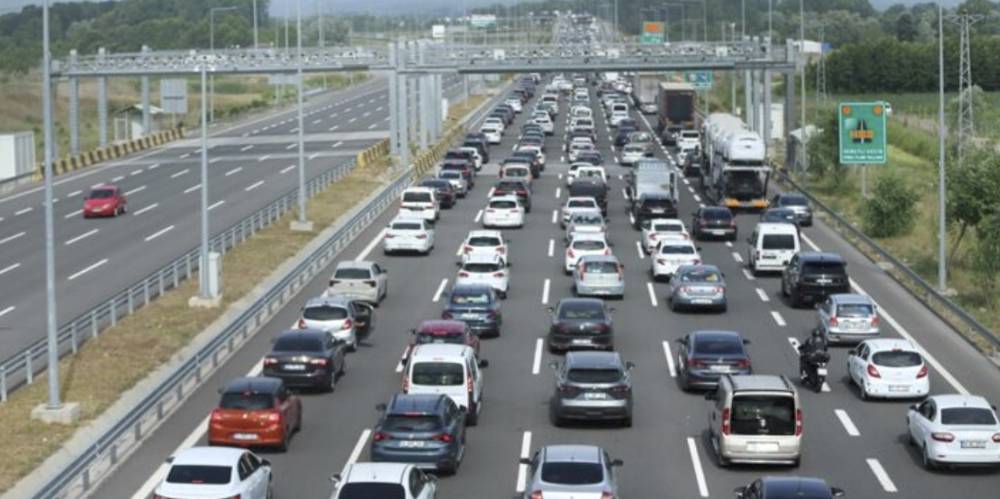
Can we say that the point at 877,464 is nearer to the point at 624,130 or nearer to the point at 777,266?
the point at 777,266

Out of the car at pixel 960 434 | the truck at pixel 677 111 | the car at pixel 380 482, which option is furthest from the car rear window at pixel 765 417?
the truck at pixel 677 111

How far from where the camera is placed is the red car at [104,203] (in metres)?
67.6

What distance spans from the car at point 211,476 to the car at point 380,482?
Answer: 1.40 meters

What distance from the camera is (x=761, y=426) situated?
28250 mm

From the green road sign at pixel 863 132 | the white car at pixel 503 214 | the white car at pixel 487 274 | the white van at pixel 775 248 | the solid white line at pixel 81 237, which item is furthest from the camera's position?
the green road sign at pixel 863 132

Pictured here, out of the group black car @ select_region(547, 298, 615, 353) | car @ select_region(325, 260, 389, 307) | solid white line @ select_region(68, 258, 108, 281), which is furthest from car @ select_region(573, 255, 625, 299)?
solid white line @ select_region(68, 258, 108, 281)

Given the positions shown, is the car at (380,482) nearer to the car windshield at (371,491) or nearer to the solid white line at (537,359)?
the car windshield at (371,491)

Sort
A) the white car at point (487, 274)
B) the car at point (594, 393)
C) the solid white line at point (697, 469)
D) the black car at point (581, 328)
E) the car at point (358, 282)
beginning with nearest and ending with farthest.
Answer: the solid white line at point (697, 469), the car at point (594, 393), the black car at point (581, 328), the car at point (358, 282), the white car at point (487, 274)

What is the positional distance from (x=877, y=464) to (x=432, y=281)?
24.5 m

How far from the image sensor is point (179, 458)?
79.3 ft

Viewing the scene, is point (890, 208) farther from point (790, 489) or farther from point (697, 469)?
point (790, 489)

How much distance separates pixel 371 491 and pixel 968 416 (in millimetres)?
11186

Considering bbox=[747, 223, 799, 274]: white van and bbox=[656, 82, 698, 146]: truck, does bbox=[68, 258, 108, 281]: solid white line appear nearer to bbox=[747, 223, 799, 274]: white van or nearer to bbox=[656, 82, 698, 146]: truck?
bbox=[747, 223, 799, 274]: white van

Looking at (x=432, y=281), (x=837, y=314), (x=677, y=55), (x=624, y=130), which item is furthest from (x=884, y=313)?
(x=624, y=130)
